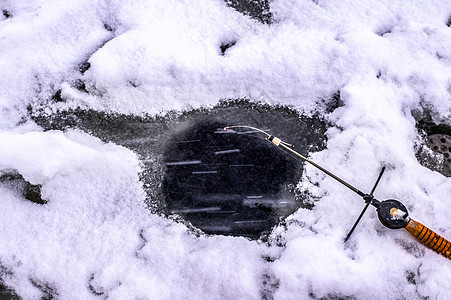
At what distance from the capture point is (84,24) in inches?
123

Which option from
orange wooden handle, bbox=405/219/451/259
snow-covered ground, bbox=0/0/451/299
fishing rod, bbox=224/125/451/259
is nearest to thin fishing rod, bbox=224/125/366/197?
fishing rod, bbox=224/125/451/259

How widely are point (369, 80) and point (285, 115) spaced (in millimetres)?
775

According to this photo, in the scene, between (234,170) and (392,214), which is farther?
(234,170)

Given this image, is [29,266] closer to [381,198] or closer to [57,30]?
[57,30]

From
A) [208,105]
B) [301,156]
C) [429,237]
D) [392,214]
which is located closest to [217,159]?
[208,105]

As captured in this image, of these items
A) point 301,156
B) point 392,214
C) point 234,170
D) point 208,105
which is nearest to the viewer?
point 392,214

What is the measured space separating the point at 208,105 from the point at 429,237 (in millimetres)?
1951

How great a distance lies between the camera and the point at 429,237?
232cm

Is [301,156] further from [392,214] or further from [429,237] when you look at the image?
[429,237]

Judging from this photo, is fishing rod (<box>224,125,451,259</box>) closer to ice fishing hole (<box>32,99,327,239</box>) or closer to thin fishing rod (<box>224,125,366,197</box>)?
thin fishing rod (<box>224,125,366,197</box>)

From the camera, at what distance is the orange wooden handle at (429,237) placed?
91.2 inches

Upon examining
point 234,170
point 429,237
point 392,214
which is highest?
Answer: point 392,214

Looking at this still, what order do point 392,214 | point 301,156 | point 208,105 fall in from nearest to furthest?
point 392,214
point 301,156
point 208,105

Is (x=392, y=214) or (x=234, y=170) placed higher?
(x=392, y=214)
